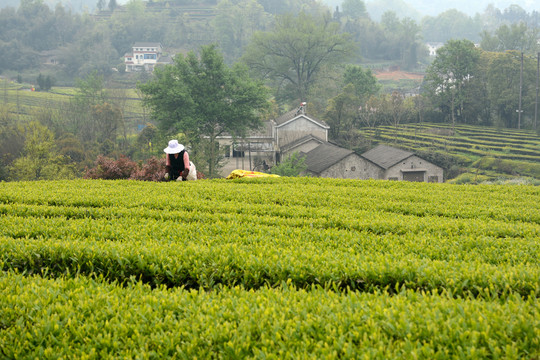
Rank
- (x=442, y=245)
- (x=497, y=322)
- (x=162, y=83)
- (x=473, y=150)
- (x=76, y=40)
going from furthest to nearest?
(x=76, y=40) → (x=473, y=150) → (x=162, y=83) → (x=442, y=245) → (x=497, y=322)

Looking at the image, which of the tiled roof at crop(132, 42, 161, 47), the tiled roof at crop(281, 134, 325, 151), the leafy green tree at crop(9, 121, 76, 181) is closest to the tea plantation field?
the leafy green tree at crop(9, 121, 76, 181)

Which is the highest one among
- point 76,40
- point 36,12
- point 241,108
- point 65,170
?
point 36,12

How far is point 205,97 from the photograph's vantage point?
130 feet

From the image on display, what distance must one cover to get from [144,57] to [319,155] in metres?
94.8

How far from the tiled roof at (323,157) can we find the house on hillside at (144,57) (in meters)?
87.5

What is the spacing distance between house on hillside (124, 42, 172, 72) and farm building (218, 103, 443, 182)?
77642mm

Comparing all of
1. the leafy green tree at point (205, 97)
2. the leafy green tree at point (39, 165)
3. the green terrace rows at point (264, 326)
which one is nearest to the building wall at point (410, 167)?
the leafy green tree at point (205, 97)

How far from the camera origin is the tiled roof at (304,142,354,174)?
33938mm

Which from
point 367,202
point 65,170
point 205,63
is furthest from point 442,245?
point 205,63

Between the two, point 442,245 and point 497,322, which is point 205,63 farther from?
point 497,322

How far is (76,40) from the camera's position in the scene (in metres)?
117

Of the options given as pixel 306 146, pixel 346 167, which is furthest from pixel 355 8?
pixel 346 167

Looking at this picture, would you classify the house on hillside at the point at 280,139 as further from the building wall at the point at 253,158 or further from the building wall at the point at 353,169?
the building wall at the point at 353,169

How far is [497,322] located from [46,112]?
53.5 m
